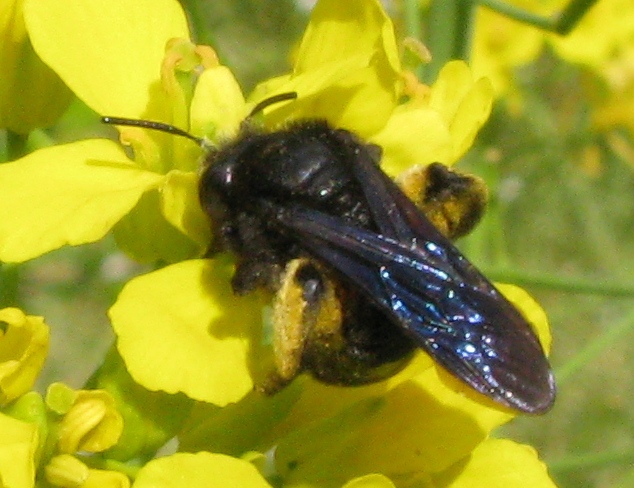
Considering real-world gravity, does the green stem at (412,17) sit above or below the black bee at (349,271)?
below

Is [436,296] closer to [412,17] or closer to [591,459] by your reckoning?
[412,17]

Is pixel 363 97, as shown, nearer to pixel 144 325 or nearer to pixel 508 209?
pixel 144 325

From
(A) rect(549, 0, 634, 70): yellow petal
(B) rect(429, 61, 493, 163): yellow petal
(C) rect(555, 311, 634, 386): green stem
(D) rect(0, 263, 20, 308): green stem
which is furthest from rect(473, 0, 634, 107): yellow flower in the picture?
(D) rect(0, 263, 20, 308): green stem

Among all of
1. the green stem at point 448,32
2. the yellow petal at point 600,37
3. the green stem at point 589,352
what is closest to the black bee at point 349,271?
the green stem at point 448,32

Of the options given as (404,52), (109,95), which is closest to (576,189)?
(404,52)

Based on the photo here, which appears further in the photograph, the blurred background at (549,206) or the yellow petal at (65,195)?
the blurred background at (549,206)

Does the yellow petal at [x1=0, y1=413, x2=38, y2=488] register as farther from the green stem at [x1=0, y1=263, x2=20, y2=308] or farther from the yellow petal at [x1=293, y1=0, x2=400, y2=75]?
the yellow petal at [x1=293, y1=0, x2=400, y2=75]

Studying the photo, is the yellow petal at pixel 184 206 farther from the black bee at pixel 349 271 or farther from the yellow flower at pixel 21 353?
the yellow flower at pixel 21 353
